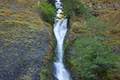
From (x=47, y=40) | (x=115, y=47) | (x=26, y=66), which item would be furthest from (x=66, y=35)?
(x=26, y=66)

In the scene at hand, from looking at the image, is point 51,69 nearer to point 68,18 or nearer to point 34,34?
point 34,34

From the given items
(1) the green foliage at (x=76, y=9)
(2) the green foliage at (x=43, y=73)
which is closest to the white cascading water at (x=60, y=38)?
(1) the green foliage at (x=76, y=9)

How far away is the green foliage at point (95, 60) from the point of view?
2284 cm

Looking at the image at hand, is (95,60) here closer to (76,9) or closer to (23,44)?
(23,44)

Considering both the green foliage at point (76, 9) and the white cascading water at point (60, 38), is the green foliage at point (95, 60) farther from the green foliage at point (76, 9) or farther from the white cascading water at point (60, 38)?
the green foliage at point (76, 9)

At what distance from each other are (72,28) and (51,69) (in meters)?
7.54

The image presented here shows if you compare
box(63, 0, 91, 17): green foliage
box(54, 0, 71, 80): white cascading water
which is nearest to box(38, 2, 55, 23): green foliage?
box(54, 0, 71, 80): white cascading water

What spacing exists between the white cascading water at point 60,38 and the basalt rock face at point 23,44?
3.18 ft

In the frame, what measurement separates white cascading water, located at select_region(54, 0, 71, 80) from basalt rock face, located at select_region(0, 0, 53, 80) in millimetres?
969

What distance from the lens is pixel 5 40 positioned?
28.3 m

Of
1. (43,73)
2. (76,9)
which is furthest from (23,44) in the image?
(76,9)

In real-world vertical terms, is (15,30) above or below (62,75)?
above

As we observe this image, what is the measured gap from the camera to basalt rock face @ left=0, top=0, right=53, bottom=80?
81.4ft

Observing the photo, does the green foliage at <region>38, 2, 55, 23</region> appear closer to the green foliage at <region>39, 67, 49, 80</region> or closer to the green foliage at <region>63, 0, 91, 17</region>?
the green foliage at <region>63, 0, 91, 17</region>
